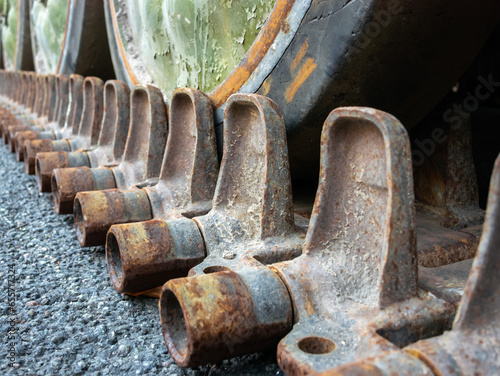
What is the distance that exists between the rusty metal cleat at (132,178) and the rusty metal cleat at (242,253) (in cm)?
36

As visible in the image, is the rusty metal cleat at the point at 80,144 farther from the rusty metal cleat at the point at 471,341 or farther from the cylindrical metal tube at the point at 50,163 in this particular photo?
the rusty metal cleat at the point at 471,341

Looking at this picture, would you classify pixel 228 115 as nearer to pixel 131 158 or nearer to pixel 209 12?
pixel 209 12

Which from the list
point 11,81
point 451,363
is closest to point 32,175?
point 451,363

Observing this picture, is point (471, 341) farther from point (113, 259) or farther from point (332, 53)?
point (113, 259)

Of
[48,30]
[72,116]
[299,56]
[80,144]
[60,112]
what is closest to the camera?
[299,56]

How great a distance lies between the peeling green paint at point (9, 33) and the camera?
6836 millimetres

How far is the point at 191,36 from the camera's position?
2141 millimetres

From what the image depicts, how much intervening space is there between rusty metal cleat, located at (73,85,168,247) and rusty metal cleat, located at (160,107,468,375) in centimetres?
71

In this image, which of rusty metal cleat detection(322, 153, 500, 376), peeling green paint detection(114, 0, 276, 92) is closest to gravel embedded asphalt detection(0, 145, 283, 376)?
rusty metal cleat detection(322, 153, 500, 376)

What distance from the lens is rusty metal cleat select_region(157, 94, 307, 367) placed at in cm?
106

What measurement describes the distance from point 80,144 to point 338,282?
226 centimetres

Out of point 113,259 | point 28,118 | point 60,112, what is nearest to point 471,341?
point 113,259

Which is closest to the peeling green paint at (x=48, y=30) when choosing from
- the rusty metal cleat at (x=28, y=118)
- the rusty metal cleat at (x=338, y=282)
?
the rusty metal cleat at (x=28, y=118)

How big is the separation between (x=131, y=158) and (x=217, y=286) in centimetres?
136
